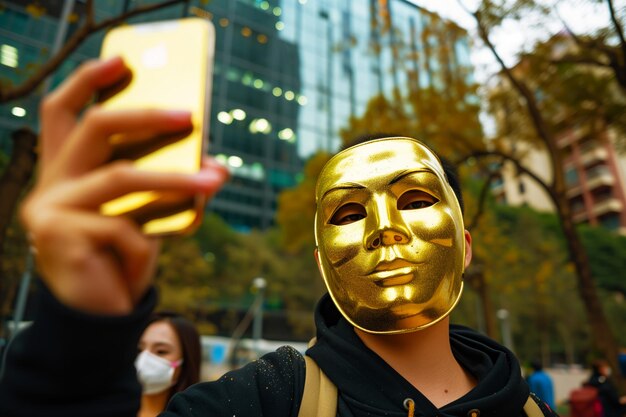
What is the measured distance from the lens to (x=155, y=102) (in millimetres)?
760

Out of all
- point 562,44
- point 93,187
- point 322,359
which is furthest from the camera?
point 562,44

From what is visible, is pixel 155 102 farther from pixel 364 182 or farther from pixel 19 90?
pixel 19 90

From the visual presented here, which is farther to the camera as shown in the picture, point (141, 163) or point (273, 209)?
point (273, 209)

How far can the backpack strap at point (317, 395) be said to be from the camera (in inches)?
55.7

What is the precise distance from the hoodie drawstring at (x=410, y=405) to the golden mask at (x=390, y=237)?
9.1 inches

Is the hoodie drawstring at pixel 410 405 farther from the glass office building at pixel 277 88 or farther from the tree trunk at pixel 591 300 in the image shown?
the glass office building at pixel 277 88

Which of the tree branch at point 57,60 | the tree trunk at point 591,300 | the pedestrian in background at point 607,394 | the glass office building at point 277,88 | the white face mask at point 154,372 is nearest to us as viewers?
the white face mask at point 154,372

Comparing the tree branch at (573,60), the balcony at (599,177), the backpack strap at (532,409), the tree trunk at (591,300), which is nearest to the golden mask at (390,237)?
the backpack strap at (532,409)

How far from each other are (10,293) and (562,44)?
19042 mm

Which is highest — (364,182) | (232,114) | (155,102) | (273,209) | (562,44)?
(232,114)

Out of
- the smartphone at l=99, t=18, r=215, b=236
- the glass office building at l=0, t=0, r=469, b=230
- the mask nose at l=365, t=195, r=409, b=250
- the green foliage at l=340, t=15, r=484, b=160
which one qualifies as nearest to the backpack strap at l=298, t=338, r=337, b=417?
the mask nose at l=365, t=195, r=409, b=250

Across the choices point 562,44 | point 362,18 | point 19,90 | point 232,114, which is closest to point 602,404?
point 562,44

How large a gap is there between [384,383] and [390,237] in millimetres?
523

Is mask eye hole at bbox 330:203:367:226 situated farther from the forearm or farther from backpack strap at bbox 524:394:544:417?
the forearm
